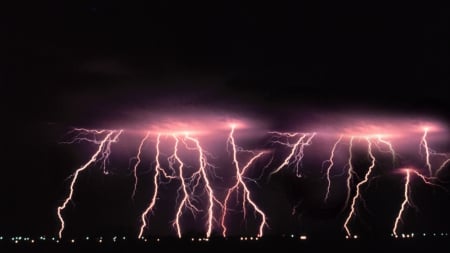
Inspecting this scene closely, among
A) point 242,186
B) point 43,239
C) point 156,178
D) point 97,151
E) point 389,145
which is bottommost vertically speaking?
point 43,239

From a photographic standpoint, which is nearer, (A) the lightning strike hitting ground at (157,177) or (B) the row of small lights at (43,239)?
(B) the row of small lights at (43,239)

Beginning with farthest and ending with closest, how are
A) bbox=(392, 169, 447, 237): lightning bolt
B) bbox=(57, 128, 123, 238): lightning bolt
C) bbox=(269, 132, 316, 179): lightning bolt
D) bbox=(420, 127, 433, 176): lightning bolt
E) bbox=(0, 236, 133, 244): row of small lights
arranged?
bbox=(392, 169, 447, 237): lightning bolt < bbox=(269, 132, 316, 179): lightning bolt < bbox=(420, 127, 433, 176): lightning bolt < bbox=(57, 128, 123, 238): lightning bolt < bbox=(0, 236, 133, 244): row of small lights

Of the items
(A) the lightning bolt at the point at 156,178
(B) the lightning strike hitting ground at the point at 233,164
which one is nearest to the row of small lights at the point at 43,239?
(B) the lightning strike hitting ground at the point at 233,164

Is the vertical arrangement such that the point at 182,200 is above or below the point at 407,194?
below

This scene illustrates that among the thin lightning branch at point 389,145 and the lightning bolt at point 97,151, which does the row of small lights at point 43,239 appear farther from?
the thin lightning branch at point 389,145

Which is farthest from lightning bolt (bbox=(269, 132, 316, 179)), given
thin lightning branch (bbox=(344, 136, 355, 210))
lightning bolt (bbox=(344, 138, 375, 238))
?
lightning bolt (bbox=(344, 138, 375, 238))

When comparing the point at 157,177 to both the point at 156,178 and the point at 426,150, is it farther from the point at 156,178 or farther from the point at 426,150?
the point at 426,150

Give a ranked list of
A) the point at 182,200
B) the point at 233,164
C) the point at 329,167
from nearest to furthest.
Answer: the point at 182,200 < the point at 233,164 < the point at 329,167

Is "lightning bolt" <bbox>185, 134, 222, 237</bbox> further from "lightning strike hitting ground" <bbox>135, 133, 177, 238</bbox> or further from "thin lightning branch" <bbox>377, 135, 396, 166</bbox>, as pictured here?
"thin lightning branch" <bbox>377, 135, 396, 166</bbox>

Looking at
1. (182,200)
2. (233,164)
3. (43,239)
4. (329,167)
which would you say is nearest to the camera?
(43,239)

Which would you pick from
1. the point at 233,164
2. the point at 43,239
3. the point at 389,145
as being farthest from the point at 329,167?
the point at 43,239

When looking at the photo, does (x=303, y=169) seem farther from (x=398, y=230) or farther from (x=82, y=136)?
(x=82, y=136)
